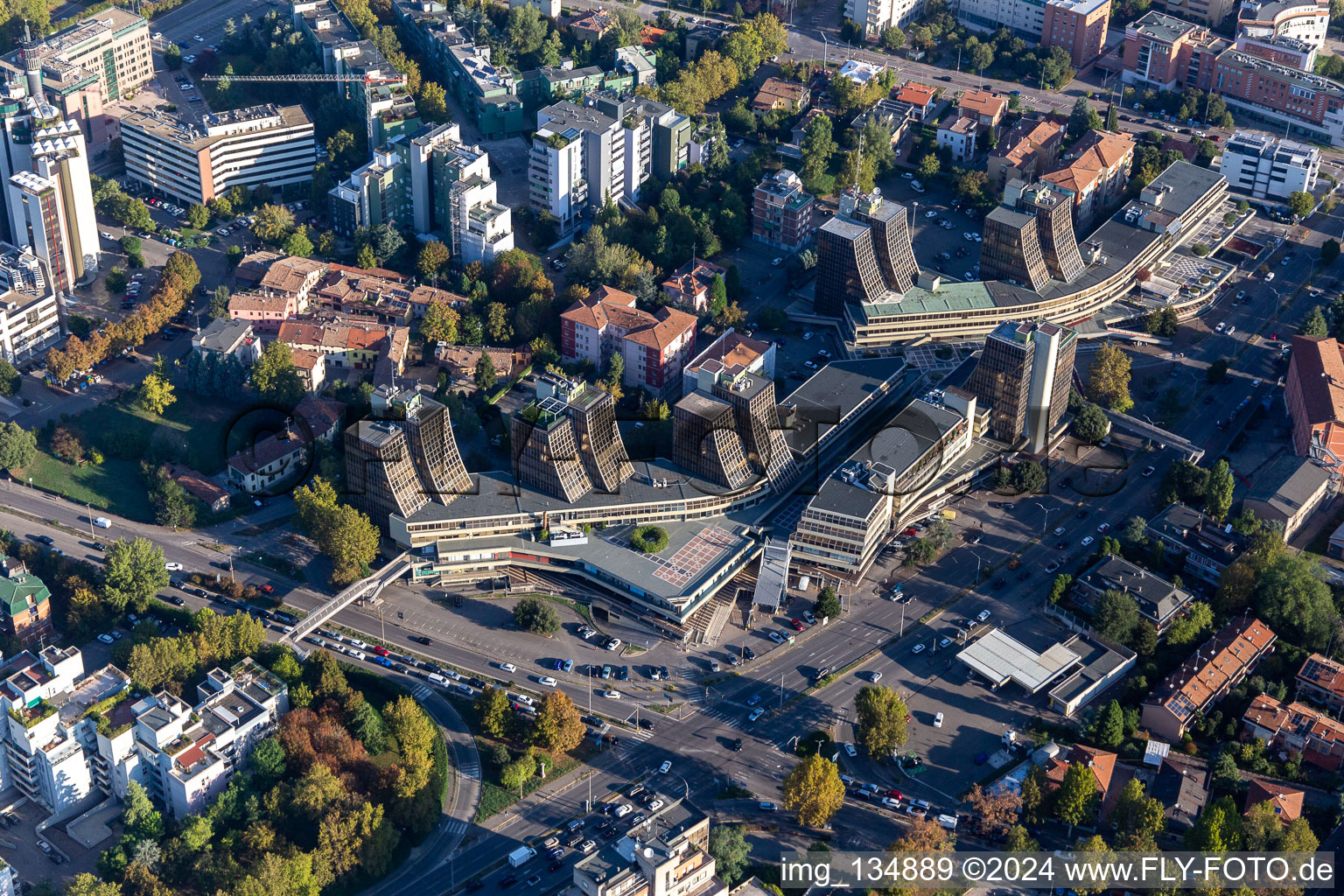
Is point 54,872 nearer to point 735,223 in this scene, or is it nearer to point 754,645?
point 754,645

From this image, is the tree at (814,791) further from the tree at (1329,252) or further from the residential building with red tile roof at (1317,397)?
the tree at (1329,252)

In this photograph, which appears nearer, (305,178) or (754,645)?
(754,645)

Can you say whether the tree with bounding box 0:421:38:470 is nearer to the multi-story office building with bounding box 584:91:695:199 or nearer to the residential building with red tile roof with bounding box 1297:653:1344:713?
the multi-story office building with bounding box 584:91:695:199

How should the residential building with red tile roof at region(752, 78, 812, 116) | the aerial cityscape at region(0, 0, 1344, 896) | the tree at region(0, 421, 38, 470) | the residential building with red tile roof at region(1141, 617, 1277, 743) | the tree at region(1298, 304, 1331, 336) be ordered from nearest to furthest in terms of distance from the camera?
the aerial cityscape at region(0, 0, 1344, 896) < the residential building with red tile roof at region(1141, 617, 1277, 743) < the tree at region(0, 421, 38, 470) < the tree at region(1298, 304, 1331, 336) < the residential building with red tile roof at region(752, 78, 812, 116)

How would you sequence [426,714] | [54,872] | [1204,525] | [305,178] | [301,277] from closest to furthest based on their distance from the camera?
1. [54,872]
2. [426,714]
3. [1204,525]
4. [301,277]
5. [305,178]

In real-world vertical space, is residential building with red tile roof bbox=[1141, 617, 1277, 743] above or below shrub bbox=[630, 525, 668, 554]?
below

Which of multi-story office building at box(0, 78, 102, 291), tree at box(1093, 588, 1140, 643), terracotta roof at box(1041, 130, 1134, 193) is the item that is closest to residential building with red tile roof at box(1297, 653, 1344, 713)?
tree at box(1093, 588, 1140, 643)

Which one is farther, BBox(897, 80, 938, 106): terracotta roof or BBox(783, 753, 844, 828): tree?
BBox(897, 80, 938, 106): terracotta roof

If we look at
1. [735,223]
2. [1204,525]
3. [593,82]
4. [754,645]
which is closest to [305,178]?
[593,82]
